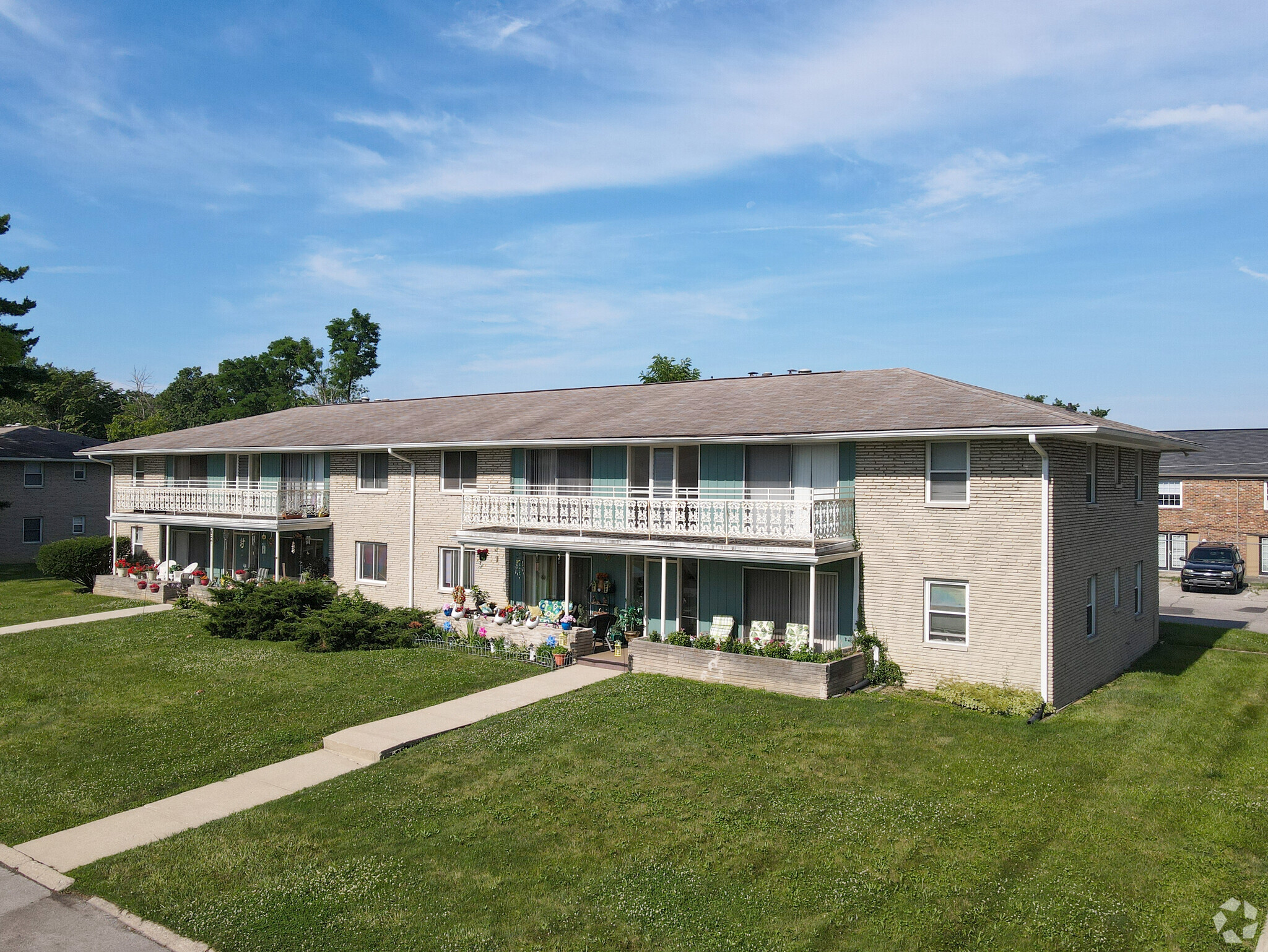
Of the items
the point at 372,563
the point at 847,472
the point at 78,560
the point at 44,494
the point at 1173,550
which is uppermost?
the point at 847,472

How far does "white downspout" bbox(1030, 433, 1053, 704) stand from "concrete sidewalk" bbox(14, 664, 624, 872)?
338 inches

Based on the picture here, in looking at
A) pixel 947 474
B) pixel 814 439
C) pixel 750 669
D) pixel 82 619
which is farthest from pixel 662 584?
pixel 82 619

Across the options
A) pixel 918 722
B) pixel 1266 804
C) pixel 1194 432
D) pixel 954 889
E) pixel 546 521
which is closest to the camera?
pixel 954 889

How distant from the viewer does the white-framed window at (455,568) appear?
75.1ft

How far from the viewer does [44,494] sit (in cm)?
4022

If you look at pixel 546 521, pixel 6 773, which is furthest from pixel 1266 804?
pixel 6 773

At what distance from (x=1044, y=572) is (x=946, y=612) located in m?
1.95

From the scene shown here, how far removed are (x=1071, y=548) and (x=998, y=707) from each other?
143 inches

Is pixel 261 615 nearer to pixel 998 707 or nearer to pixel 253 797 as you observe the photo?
pixel 253 797

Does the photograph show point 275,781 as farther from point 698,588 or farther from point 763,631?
point 698,588

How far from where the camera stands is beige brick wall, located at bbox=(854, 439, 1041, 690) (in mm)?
14961

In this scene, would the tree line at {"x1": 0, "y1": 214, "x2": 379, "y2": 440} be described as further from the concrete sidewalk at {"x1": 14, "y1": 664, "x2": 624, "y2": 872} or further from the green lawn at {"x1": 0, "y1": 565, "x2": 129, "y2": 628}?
the concrete sidewalk at {"x1": 14, "y1": 664, "x2": 624, "y2": 872}

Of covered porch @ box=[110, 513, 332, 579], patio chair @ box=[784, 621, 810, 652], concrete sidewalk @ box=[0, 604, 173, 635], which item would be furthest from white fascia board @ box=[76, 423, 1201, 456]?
concrete sidewalk @ box=[0, 604, 173, 635]

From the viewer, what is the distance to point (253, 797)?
1105 centimetres
